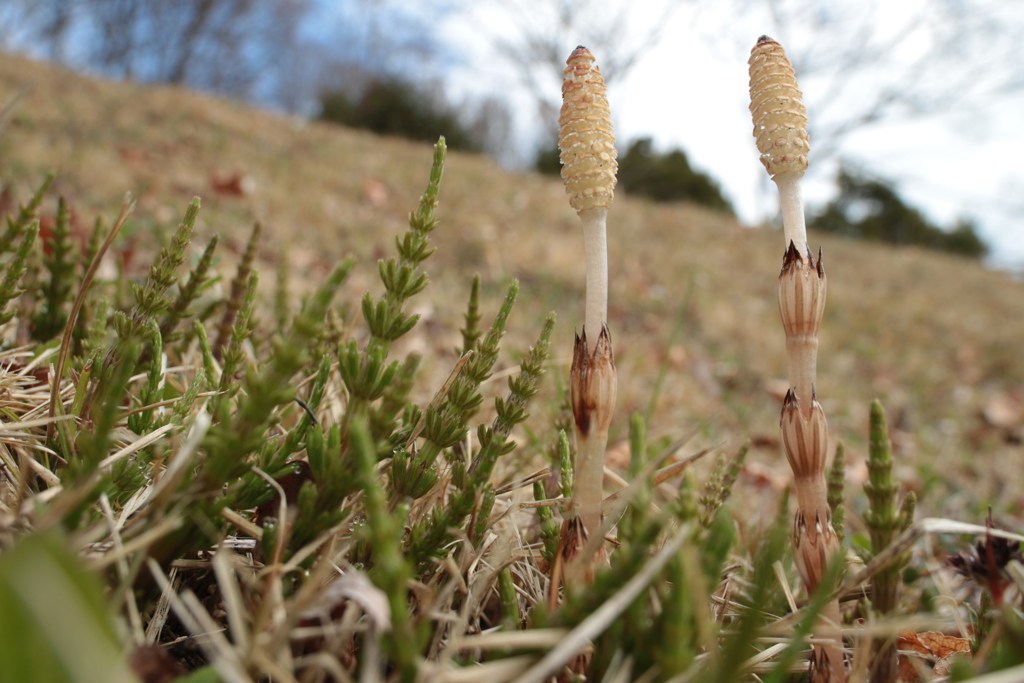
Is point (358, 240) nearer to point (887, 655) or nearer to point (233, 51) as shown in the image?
point (887, 655)

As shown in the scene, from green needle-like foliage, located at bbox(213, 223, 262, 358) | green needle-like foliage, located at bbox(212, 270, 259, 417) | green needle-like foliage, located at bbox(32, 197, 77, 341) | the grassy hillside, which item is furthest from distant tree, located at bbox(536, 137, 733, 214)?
green needle-like foliage, located at bbox(212, 270, 259, 417)

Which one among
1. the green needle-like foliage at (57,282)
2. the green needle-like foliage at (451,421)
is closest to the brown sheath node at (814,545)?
the green needle-like foliage at (451,421)

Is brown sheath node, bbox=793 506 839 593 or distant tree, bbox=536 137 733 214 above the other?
distant tree, bbox=536 137 733 214

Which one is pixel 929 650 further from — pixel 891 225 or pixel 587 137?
pixel 891 225

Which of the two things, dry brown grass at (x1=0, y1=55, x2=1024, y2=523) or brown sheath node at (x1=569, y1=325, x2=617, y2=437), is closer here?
brown sheath node at (x1=569, y1=325, x2=617, y2=437)

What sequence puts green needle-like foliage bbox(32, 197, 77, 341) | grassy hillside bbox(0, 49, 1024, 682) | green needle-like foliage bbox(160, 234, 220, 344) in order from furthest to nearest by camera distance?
green needle-like foliage bbox(32, 197, 77, 341) < green needle-like foliage bbox(160, 234, 220, 344) < grassy hillside bbox(0, 49, 1024, 682)

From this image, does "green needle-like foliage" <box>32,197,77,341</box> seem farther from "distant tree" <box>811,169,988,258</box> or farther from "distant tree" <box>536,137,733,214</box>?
"distant tree" <box>811,169,988,258</box>

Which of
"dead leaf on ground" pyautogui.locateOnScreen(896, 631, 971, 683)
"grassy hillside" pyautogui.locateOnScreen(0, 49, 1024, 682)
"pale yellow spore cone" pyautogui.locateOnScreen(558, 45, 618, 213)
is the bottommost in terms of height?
"dead leaf on ground" pyautogui.locateOnScreen(896, 631, 971, 683)
